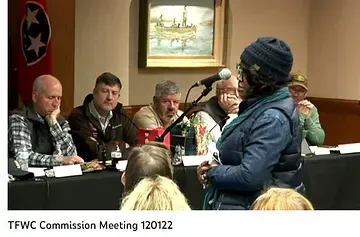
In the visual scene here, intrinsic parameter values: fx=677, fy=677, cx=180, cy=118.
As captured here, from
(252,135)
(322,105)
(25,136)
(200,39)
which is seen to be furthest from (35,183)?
(322,105)

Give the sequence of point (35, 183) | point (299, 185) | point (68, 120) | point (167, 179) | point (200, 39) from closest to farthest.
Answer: point (167, 179) → point (299, 185) → point (35, 183) → point (68, 120) → point (200, 39)

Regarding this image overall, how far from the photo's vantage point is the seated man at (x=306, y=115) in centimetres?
299

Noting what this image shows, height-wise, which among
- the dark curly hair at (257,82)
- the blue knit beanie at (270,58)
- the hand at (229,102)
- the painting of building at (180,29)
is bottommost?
the hand at (229,102)

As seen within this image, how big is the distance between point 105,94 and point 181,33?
1.03m

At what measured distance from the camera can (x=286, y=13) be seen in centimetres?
391

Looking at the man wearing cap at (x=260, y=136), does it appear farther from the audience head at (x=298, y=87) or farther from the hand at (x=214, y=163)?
the audience head at (x=298, y=87)

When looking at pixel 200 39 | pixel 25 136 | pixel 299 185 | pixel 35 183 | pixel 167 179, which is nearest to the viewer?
pixel 167 179

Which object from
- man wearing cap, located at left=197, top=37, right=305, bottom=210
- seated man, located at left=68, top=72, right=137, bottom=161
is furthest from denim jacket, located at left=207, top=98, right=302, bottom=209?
seated man, located at left=68, top=72, right=137, bottom=161

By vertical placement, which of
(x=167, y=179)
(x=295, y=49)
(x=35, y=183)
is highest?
(x=295, y=49)

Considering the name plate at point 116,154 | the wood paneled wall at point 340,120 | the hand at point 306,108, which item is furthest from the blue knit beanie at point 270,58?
the wood paneled wall at point 340,120

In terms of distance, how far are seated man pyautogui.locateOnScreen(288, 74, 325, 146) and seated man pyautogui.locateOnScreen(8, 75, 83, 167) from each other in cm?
105

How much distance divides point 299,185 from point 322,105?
230cm
